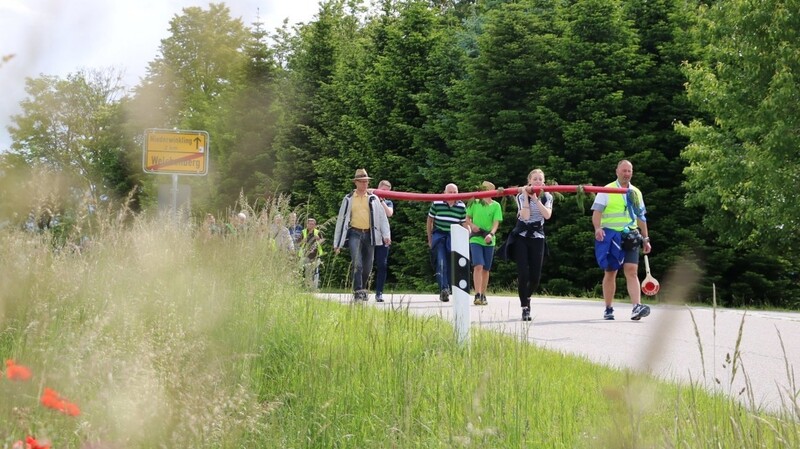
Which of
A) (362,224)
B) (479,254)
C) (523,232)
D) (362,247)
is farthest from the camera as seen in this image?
(479,254)

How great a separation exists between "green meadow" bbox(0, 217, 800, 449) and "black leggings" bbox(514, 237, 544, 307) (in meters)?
3.36


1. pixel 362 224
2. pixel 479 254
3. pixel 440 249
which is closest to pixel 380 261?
pixel 440 249

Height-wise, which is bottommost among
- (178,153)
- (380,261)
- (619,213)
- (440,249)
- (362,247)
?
(380,261)

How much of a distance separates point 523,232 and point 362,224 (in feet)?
10.2

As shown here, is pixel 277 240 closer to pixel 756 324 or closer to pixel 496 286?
pixel 756 324

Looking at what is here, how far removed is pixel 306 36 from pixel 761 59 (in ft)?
83.6

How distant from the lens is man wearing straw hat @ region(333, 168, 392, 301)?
46.7 ft

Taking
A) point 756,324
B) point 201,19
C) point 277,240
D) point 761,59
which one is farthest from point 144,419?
point 761,59

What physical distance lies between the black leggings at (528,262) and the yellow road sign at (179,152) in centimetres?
835

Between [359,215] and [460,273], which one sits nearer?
[460,273]

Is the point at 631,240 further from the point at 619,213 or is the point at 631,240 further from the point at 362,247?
the point at 362,247

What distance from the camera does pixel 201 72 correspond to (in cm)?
330

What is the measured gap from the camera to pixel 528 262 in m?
12.0

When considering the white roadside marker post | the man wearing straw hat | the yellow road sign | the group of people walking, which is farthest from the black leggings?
the yellow road sign
